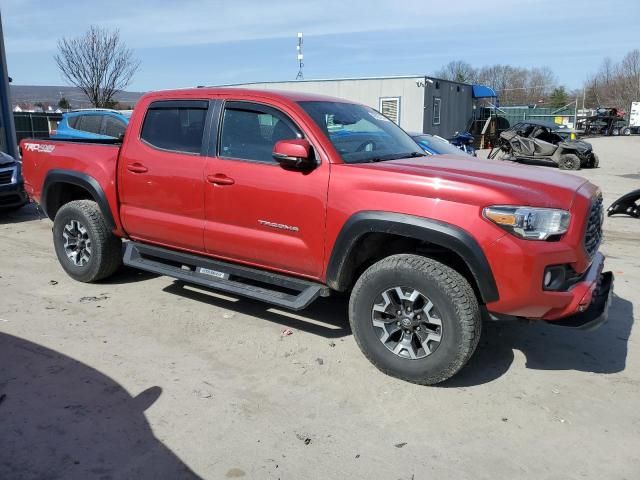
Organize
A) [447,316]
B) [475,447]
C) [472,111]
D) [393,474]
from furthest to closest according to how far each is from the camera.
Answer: [472,111]
[447,316]
[475,447]
[393,474]

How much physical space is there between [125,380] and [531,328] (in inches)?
132

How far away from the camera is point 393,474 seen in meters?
2.92

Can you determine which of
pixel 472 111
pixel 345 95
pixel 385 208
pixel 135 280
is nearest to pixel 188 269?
pixel 135 280

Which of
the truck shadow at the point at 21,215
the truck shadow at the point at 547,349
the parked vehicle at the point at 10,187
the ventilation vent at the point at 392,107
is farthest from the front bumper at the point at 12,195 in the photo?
the ventilation vent at the point at 392,107

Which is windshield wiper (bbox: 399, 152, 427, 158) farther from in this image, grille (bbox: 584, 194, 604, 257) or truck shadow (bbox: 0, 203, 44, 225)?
truck shadow (bbox: 0, 203, 44, 225)

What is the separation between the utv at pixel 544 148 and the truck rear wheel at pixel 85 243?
1821 cm

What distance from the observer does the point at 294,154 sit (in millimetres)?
3924

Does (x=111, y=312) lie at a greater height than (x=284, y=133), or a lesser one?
lesser

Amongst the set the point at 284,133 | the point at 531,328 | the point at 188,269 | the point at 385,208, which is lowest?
the point at 531,328

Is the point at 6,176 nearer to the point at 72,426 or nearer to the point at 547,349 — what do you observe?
the point at 72,426

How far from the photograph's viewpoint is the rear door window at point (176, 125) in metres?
4.82

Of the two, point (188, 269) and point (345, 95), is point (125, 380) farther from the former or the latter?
point (345, 95)

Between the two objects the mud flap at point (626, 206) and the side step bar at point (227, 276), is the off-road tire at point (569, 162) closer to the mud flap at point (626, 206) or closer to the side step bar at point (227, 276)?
the mud flap at point (626, 206)

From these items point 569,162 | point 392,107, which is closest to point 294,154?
point 569,162
